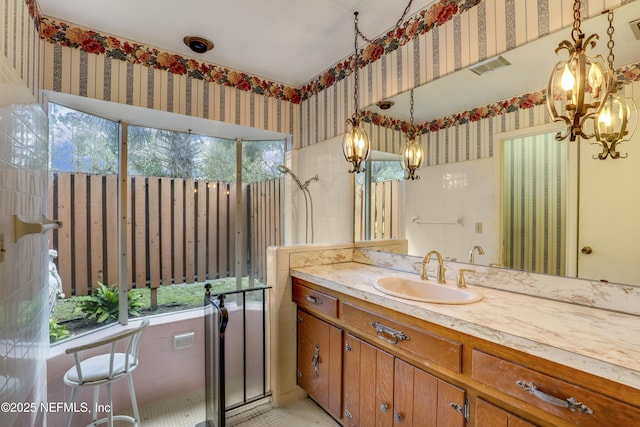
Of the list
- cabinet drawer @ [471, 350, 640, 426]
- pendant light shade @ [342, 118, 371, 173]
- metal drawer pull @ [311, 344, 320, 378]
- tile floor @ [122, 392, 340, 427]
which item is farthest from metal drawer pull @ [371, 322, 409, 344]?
pendant light shade @ [342, 118, 371, 173]

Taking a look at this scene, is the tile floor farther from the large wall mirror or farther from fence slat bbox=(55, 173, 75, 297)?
the large wall mirror

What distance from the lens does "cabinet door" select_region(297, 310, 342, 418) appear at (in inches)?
66.0

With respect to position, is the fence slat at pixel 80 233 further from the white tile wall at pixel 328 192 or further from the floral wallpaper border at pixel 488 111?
the floral wallpaper border at pixel 488 111

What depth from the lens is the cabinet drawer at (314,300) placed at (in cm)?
167

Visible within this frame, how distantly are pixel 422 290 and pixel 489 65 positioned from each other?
125 centimetres

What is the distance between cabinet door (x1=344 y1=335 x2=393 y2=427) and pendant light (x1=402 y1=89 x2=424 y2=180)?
1.08 metres

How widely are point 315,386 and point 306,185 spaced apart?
1.66m

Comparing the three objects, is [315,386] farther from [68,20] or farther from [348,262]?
[68,20]

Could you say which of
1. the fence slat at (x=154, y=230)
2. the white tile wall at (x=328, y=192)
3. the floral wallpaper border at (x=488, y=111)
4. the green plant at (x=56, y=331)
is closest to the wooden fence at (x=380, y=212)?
the white tile wall at (x=328, y=192)

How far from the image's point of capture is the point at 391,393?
1358 millimetres

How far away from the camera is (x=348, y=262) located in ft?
7.35

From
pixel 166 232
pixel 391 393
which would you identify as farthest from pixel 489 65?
pixel 166 232

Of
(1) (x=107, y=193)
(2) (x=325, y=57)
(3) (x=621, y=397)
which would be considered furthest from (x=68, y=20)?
(3) (x=621, y=397)

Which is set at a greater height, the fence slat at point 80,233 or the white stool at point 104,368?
the fence slat at point 80,233
